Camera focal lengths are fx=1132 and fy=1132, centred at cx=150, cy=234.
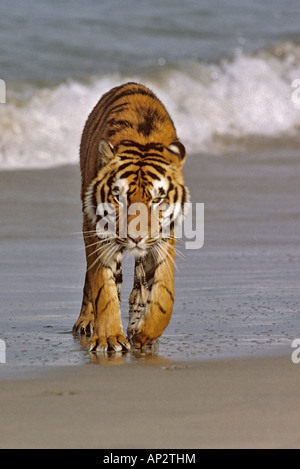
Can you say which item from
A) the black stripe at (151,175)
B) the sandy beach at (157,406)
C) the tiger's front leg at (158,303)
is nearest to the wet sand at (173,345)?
the sandy beach at (157,406)

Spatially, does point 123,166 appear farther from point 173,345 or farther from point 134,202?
point 173,345

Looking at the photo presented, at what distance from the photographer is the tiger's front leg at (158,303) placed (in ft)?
17.8

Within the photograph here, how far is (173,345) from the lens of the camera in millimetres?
5410

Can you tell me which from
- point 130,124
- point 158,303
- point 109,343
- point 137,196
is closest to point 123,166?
point 137,196

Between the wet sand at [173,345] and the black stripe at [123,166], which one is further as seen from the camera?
the black stripe at [123,166]

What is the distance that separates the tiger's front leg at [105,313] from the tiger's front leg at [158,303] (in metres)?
0.09

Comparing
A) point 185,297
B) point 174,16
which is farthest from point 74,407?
point 174,16

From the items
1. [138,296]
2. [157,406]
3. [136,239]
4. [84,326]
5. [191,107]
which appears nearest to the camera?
[157,406]

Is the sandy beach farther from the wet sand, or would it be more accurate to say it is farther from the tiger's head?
the tiger's head

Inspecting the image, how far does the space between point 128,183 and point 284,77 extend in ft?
41.0

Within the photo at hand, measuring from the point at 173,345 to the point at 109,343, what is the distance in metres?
0.31

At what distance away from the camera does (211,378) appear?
4.61 m

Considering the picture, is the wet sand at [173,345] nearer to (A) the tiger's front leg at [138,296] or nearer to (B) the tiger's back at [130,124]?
(A) the tiger's front leg at [138,296]
